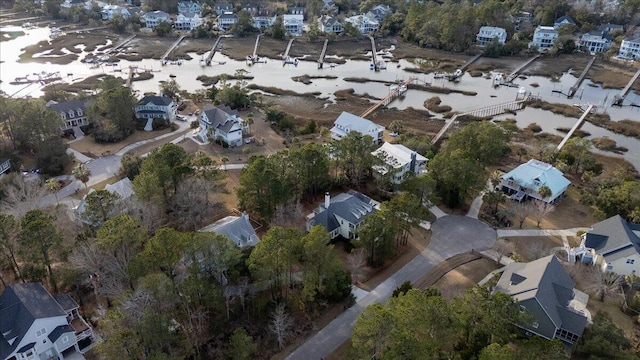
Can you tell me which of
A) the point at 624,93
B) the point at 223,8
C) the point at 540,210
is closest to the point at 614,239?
the point at 540,210

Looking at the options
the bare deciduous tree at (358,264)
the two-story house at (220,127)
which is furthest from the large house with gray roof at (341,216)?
the two-story house at (220,127)

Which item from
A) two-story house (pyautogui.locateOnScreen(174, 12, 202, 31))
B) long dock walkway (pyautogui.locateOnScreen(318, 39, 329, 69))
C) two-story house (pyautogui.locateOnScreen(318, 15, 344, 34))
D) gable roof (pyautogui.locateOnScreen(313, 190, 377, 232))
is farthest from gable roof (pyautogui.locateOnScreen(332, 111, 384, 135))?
two-story house (pyautogui.locateOnScreen(174, 12, 202, 31))

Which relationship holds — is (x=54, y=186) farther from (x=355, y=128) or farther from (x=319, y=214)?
(x=355, y=128)

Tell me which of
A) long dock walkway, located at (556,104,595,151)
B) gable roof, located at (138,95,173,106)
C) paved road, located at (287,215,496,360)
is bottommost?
paved road, located at (287,215,496,360)

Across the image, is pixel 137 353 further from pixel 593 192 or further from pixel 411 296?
pixel 593 192

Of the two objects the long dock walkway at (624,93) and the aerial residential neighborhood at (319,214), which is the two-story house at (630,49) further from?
the long dock walkway at (624,93)

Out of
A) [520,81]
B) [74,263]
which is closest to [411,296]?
[74,263]

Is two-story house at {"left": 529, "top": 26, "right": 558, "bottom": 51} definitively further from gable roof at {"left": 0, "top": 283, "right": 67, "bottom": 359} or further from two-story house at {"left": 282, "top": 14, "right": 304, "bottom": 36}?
gable roof at {"left": 0, "top": 283, "right": 67, "bottom": 359}

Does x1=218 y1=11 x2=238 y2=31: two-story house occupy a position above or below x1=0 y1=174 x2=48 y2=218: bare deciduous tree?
above
